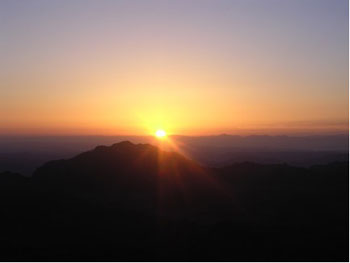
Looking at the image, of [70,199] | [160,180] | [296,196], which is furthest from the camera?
[160,180]

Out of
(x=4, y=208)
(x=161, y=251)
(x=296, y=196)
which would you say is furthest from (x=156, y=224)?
(x=296, y=196)

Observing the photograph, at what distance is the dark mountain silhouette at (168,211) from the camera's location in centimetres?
3672

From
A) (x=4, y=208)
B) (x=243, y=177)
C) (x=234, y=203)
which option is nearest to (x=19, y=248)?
(x=4, y=208)

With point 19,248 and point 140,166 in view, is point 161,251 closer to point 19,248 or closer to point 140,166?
point 19,248

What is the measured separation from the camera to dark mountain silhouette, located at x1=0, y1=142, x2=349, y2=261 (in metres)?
36.7

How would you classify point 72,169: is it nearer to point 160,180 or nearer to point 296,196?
point 160,180

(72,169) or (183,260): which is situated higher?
(72,169)

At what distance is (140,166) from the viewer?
77.2m

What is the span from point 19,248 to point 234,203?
3234 centimetres

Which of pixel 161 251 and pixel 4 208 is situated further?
pixel 4 208

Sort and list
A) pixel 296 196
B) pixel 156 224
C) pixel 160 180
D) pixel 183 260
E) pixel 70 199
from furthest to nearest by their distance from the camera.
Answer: pixel 160 180, pixel 296 196, pixel 70 199, pixel 156 224, pixel 183 260

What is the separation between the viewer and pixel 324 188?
6081cm

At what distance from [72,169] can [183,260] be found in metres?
42.3

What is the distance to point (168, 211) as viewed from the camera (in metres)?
58.6
